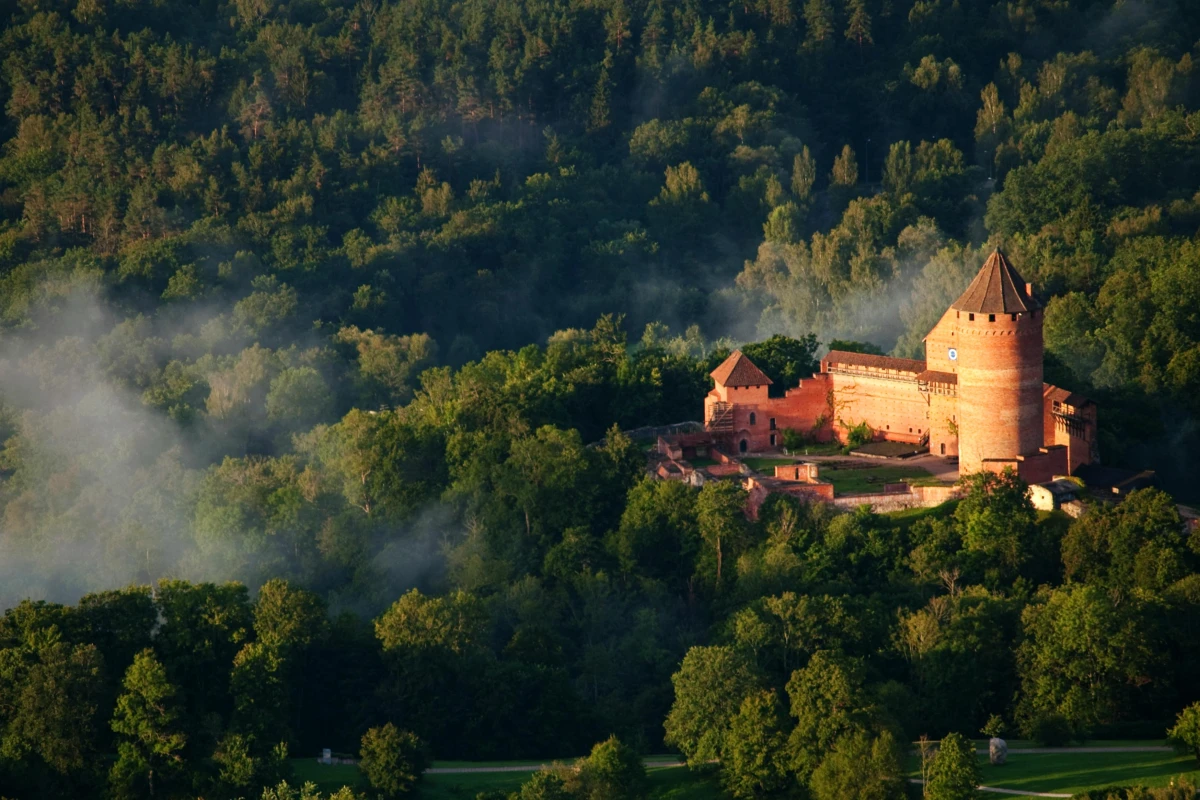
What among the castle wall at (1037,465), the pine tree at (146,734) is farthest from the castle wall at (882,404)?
the pine tree at (146,734)

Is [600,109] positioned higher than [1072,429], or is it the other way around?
[600,109]

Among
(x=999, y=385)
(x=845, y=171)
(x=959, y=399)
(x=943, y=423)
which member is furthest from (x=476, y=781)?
(x=845, y=171)

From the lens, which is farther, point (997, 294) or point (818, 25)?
point (818, 25)

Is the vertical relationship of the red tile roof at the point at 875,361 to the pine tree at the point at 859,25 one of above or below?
below

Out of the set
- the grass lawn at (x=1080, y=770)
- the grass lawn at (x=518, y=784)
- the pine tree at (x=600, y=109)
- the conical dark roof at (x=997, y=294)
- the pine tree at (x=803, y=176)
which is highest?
the pine tree at (x=600, y=109)

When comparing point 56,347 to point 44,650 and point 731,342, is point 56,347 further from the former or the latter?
point 44,650

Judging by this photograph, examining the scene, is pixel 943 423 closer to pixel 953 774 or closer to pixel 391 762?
pixel 953 774

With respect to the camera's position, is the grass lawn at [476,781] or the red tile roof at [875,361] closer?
the grass lawn at [476,781]

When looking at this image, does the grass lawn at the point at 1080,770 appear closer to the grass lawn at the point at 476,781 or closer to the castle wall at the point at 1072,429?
the grass lawn at the point at 476,781
